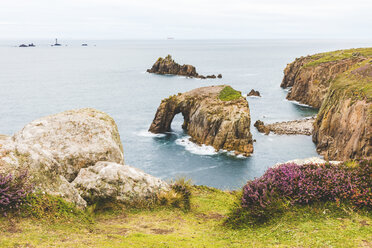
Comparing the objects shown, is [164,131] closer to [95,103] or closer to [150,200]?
[95,103]

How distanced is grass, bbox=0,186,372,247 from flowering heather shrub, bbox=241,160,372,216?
0.51 metres

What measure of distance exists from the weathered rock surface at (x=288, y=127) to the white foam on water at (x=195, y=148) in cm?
1701

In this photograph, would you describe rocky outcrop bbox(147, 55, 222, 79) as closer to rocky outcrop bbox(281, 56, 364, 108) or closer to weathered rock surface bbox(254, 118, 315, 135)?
rocky outcrop bbox(281, 56, 364, 108)

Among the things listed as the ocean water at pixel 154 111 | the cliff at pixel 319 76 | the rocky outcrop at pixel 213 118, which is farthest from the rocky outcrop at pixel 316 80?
the rocky outcrop at pixel 213 118

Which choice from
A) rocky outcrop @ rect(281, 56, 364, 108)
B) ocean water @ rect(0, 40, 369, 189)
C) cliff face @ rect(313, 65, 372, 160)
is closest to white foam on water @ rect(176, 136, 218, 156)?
ocean water @ rect(0, 40, 369, 189)

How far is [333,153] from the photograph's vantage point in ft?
173

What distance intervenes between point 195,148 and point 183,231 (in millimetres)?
49073

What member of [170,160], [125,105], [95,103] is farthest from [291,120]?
[95,103]

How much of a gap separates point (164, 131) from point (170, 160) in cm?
1598

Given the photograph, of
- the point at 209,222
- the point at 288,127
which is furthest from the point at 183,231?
the point at 288,127

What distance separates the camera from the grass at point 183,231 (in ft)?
29.1

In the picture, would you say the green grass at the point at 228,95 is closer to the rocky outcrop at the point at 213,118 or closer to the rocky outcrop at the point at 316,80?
the rocky outcrop at the point at 213,118

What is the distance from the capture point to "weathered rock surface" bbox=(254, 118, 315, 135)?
232 ft

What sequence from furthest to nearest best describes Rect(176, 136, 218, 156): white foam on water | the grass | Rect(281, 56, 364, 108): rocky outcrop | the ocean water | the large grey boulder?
Rect(281, 56, 364, 108): rocky outcrop → Rect(176, 136, 218, 156): white foam on water → the ocean water → the large grey boulder → the grass
